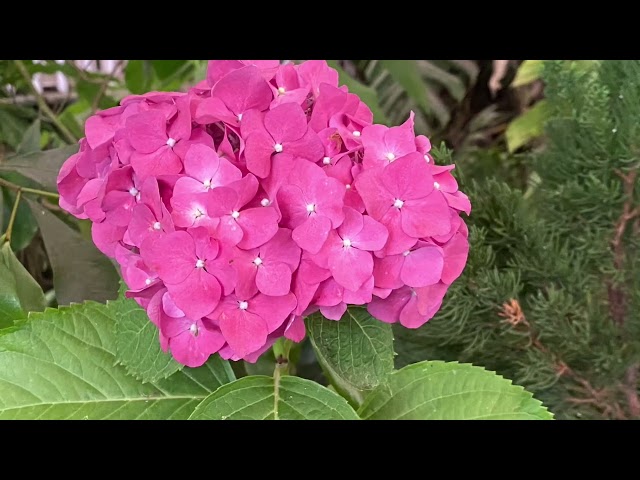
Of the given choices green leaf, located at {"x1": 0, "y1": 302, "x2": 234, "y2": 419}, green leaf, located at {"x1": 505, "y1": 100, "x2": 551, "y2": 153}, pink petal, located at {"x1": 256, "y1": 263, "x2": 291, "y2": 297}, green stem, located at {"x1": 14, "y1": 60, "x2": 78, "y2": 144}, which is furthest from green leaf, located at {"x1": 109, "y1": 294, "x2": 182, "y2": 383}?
green leaf, located at {"x1": 505, "y1": 100, "x2": 551, "y2": 153}

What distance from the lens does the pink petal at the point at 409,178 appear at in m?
0.33

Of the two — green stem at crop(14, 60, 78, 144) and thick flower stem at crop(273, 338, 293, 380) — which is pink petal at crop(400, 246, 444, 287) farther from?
green stem at crop(14, 60, 78, 144)

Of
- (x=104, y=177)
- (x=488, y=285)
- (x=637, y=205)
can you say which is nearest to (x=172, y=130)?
(x=104, y=177)

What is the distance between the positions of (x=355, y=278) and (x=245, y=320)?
0.23 feet

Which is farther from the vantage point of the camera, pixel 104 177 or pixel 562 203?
pixel 562 203

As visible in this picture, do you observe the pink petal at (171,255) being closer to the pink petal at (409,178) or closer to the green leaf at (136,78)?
the pink petal at (409,178)

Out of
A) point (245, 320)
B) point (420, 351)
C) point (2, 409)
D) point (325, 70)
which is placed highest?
point (325, 70)

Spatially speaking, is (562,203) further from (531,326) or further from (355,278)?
(355,278)

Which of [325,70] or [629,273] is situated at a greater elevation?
[325,70]

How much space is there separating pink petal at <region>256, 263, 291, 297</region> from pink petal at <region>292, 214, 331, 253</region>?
2cm

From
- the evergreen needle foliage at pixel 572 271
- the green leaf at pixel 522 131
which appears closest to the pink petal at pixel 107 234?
the evergreen needle foliage at pixel 572 271

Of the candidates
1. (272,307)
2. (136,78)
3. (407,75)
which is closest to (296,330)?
(272,307)

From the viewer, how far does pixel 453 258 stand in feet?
1.20

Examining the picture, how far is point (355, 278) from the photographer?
33cm
